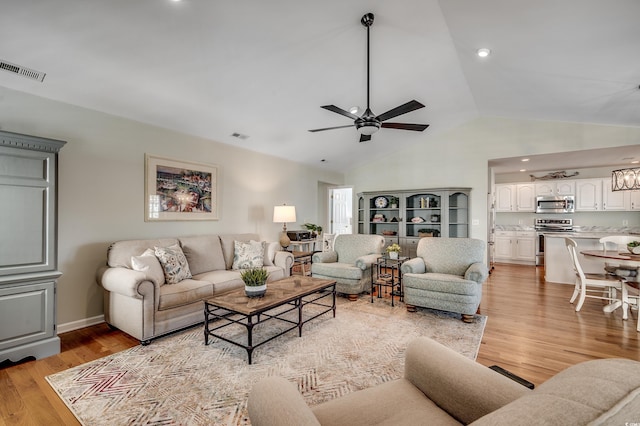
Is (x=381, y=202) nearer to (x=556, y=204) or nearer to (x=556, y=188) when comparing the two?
(x=556, y=204)

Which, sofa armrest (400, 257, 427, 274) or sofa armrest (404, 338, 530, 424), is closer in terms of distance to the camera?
sofa armrest (404, 338, 530, 424)

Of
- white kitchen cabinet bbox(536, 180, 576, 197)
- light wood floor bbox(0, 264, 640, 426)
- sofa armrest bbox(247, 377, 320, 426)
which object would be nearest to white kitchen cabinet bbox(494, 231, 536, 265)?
white kitchen cabinet bbox(536, 180, 576, 197)

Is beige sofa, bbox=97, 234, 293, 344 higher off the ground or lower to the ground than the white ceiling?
lower

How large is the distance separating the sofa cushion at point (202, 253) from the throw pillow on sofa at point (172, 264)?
0.29 meters

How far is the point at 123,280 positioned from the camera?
2.91 meters

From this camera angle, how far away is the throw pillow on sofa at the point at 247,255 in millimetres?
4312

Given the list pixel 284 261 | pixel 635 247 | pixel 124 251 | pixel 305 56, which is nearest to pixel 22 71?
→ pixel 124 251

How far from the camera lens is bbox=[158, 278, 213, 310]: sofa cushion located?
9.87 feet

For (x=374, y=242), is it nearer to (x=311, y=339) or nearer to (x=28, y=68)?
(x=311, y=339)

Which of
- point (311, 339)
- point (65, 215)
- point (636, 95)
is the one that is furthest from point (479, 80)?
point (65, 215)

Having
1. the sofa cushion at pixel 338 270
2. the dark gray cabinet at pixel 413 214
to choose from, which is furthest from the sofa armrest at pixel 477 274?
the dark gray cabinet at pixel 413 214

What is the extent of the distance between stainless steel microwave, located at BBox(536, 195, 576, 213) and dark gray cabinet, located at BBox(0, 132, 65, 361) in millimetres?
9237

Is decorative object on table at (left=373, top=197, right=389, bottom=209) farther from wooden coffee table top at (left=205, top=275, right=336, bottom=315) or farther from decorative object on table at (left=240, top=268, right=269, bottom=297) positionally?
decorative object on table at (left=240, top=268, right=269, bottom=297)

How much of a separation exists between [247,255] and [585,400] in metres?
4.11
